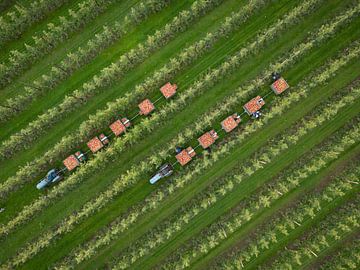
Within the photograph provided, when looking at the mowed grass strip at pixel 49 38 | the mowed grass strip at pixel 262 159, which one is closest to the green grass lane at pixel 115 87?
the mowed grass strip at pixel 49 38

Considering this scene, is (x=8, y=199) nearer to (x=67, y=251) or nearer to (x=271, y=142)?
(x=67, y=251)

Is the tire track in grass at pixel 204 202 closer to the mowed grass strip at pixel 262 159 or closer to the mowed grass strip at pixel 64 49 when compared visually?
the mowed grass strip at pixel 262 159

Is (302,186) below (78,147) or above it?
below

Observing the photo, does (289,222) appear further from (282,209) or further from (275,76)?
(275,76)

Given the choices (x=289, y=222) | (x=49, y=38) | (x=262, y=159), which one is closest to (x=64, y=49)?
(x=49, y=38)

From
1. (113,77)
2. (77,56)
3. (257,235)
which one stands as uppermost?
(77,56)

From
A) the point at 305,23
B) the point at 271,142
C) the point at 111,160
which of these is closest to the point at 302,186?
the point at 271,142
